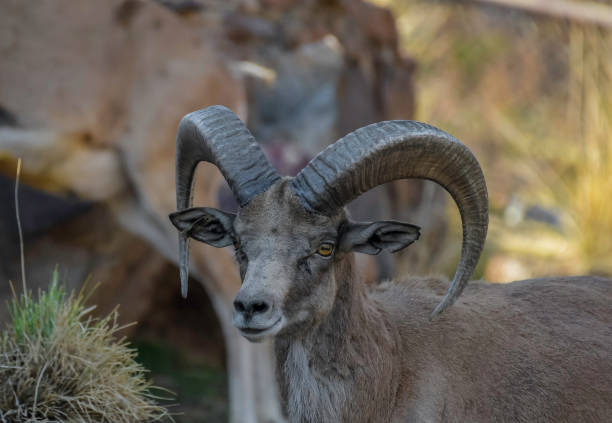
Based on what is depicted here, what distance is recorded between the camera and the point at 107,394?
437 cm

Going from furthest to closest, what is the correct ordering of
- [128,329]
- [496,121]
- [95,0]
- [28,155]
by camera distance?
1. [496,121]
2. [128,329]
3. [95,0]
4. [28,155]

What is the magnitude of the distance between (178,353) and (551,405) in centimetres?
622

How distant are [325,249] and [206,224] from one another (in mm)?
807

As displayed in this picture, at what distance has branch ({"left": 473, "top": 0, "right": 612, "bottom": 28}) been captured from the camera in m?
9.23

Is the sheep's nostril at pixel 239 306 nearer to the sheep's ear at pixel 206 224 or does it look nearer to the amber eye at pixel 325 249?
the amber eye at pixel 325 249

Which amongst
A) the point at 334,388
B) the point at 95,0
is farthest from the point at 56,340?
the point at 95,0

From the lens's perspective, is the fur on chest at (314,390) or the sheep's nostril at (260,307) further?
the fur on chest at (314,390)

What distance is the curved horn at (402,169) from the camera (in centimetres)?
361

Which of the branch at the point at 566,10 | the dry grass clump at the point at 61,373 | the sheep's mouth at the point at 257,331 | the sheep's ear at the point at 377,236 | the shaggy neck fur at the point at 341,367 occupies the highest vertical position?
the branch at the point at 566,10

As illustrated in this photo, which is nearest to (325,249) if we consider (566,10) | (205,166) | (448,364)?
(448,364)

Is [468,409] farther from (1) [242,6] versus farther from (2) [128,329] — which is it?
(1) [242,6]

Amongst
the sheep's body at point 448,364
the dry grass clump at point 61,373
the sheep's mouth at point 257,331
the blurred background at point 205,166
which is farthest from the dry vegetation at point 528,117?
the sheep's mouth at point 257,331

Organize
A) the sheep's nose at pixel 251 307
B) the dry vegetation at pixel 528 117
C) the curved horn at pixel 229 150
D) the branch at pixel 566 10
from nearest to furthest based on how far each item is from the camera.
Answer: the sheep's nose at pixel 251 307
the curved horn at pixel 229 150
the branch at pixel 566 10
the dry vegetation at pixel 528 117

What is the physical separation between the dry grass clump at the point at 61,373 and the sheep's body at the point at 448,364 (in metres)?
1.12
